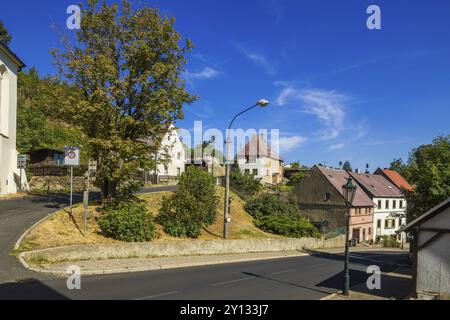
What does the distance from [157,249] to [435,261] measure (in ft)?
39.3

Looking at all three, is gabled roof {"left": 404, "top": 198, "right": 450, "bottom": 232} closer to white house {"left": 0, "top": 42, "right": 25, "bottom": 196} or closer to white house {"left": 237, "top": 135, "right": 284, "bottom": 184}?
white house {"left": 0, "top": 42, "right": 25, "bottom": 196}

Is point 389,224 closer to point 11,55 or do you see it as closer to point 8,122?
point 8,122

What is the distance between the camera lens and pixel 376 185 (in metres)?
63.5

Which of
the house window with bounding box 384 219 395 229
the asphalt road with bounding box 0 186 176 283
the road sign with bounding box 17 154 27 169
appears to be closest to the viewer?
the asphalt road with bounding box 0 186 176 283

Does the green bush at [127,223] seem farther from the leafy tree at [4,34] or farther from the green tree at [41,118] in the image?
the leafy tree at [4,34]

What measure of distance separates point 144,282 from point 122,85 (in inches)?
452

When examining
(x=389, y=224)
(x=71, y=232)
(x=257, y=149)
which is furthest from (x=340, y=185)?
(x=71, y=232)

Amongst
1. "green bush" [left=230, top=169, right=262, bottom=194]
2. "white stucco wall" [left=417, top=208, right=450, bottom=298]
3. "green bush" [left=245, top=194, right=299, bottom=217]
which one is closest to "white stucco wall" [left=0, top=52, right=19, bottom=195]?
"green bush" [left=245, top=194, right=299, bottom=217]

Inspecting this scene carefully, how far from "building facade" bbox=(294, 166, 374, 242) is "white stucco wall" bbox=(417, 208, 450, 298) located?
37.3 meters

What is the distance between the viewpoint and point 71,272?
14047 mm

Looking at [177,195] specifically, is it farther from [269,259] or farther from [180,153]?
[180,153]

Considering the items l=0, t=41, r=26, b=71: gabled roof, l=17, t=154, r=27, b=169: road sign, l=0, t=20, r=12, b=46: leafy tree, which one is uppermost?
l=0, t=20, r=12, b=46: leafy tree

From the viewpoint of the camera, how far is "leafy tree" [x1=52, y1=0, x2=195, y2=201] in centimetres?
2145

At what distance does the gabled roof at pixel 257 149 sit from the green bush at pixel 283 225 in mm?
35567
